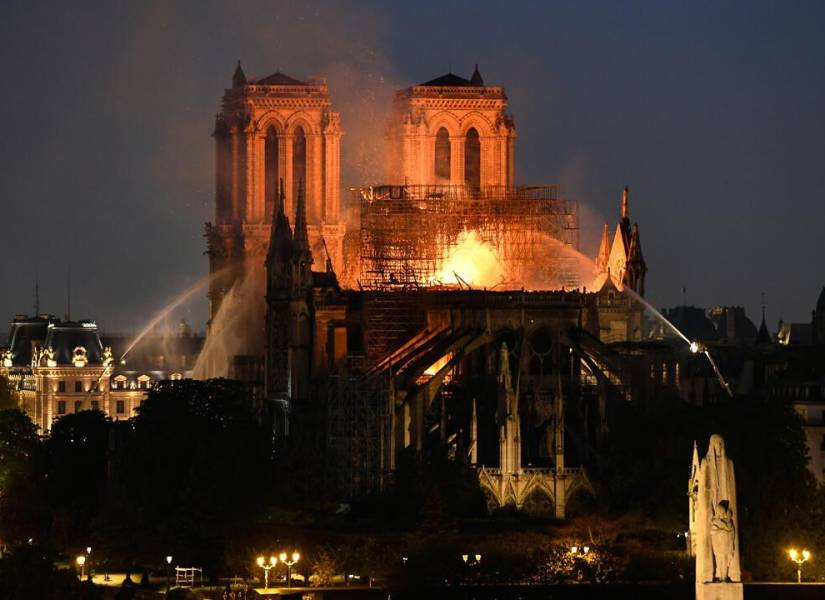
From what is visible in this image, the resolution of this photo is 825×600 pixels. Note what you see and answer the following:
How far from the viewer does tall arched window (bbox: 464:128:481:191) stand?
17100 centimetres

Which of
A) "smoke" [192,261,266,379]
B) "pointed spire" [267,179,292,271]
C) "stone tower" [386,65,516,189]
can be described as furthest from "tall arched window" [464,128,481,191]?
"pointed spire" [267,179,292,271]

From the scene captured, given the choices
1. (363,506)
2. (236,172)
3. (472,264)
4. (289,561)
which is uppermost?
(236,172)

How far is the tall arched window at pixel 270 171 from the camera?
A: 175 metres

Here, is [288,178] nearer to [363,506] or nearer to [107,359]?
[107,359]

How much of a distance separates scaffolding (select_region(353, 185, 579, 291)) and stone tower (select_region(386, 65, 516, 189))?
6245mm

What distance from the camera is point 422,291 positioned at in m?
152

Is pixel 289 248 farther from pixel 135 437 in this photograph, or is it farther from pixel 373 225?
pixel 135 437

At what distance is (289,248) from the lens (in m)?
154

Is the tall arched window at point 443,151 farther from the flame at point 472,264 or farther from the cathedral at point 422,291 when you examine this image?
the flame at point 472,264

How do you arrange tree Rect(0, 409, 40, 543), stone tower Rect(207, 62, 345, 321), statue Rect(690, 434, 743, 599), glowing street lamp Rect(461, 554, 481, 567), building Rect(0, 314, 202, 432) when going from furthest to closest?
building Rect(0, 314, 202, 432) → stone tower Rect(207, 62, 345, 321) → tree Rect(0, 409, 40, 543) → glowing street lamp Rect(461, 554, 481, 567) → statue Rect(690, 434, 743, 599)

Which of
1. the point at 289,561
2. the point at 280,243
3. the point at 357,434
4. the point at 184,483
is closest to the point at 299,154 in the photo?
the point at 280,243

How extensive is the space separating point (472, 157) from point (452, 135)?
5.70ft

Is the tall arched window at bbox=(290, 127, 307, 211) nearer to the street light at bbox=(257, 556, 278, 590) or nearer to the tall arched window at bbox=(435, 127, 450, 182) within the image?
the tall arched window at bbox=(435, 127, 450, 182)

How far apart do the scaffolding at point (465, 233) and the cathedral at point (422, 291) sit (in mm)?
96
